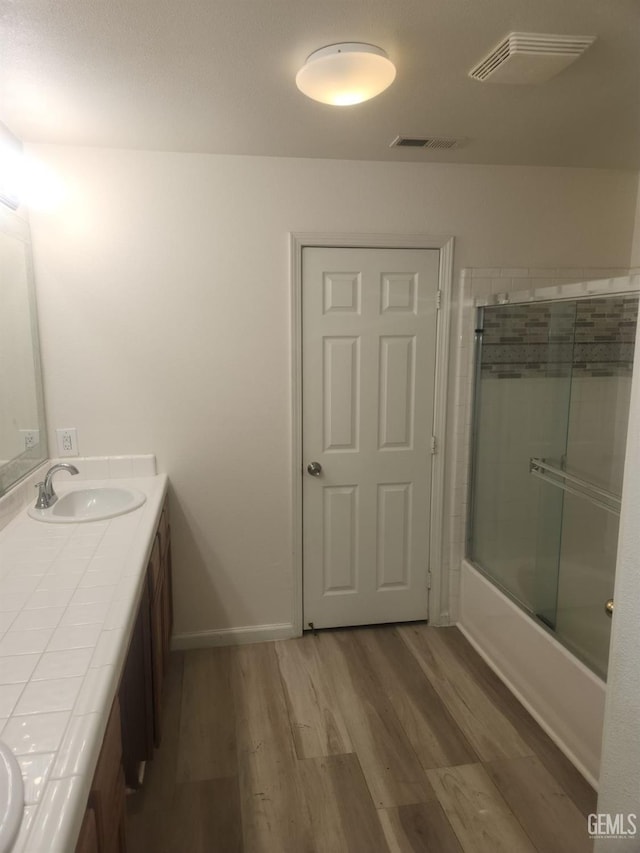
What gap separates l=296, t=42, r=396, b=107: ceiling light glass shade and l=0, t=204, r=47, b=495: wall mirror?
4.24 feet

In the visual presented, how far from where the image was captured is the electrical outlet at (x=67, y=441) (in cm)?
263

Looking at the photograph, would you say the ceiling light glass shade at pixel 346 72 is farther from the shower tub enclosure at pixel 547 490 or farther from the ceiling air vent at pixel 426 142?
the shower tub enclosure at pixel 547 490

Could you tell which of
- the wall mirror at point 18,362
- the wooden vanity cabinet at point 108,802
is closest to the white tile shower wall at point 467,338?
the wall mirror at point 18,362

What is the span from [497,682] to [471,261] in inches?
80.4

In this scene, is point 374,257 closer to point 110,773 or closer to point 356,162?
point 356,162

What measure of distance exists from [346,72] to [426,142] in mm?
912

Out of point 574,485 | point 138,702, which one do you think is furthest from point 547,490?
point 138,702

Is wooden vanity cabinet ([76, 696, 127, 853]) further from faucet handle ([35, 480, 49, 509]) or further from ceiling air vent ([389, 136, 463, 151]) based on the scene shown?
ceiling air vent ([389, 136, 463, 151])

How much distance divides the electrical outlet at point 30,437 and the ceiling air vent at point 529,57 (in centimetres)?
210

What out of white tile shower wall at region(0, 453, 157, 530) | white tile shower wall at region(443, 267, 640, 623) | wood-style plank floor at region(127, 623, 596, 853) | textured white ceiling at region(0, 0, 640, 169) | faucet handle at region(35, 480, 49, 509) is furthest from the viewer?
white tile shower wall at region(443, 267, 640, 623)

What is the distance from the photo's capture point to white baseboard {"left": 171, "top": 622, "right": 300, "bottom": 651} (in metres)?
2.90

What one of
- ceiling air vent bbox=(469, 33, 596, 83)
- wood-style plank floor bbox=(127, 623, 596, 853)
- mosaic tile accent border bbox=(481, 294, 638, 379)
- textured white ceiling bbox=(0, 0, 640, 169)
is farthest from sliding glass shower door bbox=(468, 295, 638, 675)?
ceiling air vent bbox=(469, 33, 596, 83)

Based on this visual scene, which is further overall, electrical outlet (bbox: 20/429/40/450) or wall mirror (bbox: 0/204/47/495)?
electrical outlet (bbox: 20/429/40/450)

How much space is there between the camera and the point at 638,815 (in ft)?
3.95
